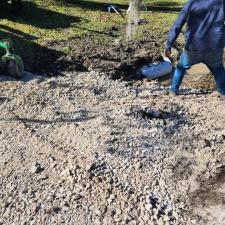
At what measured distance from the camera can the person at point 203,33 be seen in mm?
5551

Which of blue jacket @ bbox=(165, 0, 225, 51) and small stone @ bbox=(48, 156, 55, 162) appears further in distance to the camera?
blue jacket @ bbox=(165, 0, 225, 51)

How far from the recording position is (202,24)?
5.72 m

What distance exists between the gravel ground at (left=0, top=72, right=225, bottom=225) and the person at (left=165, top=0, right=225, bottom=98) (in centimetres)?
68

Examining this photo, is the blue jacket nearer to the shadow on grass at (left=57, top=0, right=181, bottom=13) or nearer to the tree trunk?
the tree trunk

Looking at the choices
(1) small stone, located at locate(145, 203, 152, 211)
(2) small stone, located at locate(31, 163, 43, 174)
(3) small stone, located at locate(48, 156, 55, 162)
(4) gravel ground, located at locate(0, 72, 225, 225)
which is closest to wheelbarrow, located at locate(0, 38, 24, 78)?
(4) gravel ground, located at locate(0, 72, 225, 225)

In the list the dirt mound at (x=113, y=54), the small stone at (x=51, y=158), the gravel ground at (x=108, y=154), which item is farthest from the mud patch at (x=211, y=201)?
the dirt mound at (x=113, y=54)

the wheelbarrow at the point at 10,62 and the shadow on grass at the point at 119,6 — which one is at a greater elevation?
the wheelbarrow at the point at 10,62

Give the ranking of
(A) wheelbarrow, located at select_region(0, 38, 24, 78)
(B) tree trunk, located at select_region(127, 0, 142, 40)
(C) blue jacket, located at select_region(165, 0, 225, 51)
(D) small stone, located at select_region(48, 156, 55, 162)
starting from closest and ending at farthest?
1. (D) small stone, located at select_region(48, 156, 55, 162)
2. (C) blue jacket, located at select_region(165, 0, 225, 51)
3. (A) wheelbarrow, located at select_region(0, 38, 24, 78)
4. (B) tree trunk, located at select_region(127, 0, 142, 40)

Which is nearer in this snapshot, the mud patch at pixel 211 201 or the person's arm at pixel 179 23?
the mud patch at pixel 211 201

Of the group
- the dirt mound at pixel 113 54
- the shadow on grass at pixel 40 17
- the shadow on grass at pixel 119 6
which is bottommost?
the shadow on grass at pixel 119 6

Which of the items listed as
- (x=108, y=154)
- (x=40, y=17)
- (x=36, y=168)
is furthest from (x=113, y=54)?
(x=36, y=168)

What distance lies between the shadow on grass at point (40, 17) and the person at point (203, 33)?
4165mm

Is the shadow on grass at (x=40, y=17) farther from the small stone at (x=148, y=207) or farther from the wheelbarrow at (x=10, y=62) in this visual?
the small stone at (x=148, y=207)

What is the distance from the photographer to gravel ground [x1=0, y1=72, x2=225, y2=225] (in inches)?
175
